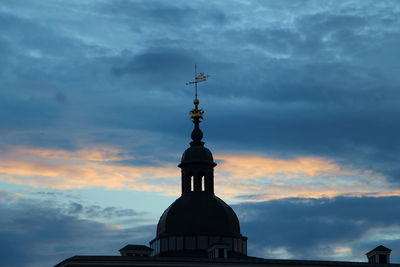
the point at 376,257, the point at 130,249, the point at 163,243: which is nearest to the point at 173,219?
the point at 163,243

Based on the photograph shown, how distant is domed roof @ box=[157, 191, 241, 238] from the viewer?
5335 inches

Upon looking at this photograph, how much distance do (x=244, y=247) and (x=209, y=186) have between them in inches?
332

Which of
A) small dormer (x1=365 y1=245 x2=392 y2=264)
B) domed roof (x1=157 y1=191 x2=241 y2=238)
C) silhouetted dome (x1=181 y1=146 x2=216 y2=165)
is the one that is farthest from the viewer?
silhouetted dome (x1=181 y1=146 x2=216 y2=165)

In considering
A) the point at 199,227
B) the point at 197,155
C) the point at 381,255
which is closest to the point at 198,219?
the point at 199,227

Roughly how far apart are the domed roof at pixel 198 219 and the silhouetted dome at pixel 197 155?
585cm

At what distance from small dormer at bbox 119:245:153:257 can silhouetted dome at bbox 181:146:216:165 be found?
65.4 ft

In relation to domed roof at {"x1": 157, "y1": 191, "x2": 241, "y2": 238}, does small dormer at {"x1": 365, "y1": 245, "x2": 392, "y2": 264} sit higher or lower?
lower

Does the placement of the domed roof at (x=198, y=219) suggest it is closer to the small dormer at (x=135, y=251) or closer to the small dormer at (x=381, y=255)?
the small dormer at (x=135, y=251)

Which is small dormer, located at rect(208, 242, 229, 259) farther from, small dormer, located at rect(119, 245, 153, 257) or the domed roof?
the domed roof

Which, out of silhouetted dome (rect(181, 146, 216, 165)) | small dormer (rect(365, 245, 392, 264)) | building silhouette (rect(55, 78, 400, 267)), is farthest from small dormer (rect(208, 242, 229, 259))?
silhouetted dome (rect(181, 146, 216, 165))

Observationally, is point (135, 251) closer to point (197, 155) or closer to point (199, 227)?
point (199, 227)

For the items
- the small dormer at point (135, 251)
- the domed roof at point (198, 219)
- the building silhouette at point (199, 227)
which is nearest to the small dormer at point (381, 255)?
the building silhouette at point (199, 227)

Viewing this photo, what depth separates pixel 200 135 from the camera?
145625 mm

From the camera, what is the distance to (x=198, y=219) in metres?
136
